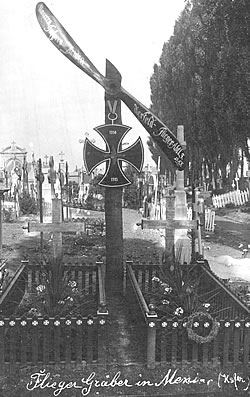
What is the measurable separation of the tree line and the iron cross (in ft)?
10.0

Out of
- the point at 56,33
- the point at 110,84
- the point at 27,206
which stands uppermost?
the point at 56,33

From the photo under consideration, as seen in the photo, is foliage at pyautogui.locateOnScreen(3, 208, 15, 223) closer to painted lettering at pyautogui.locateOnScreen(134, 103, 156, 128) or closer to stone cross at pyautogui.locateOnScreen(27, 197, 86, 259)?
stone cross at pyautogui.locateOnScreen(27, 197, 86, 259)

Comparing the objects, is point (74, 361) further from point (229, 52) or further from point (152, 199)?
point (152, 199)

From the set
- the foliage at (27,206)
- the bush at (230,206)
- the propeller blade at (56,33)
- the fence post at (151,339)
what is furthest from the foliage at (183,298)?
the bush at (230,206)

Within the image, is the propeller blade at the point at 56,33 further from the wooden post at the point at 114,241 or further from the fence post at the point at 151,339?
the fence post at the point at 151,339

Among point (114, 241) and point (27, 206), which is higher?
point (27, 206)

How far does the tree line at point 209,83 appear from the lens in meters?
13.1

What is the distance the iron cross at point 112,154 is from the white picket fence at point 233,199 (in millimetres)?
19097

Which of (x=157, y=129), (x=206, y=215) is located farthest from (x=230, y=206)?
(x=157, y=129)

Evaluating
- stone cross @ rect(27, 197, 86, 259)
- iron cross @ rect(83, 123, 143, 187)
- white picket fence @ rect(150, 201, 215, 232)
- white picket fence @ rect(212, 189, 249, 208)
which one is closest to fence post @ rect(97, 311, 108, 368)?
iron cross @ rect(83, 123, 143, 187)

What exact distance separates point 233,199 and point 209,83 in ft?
33.4

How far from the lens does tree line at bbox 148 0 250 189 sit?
43.0 feet

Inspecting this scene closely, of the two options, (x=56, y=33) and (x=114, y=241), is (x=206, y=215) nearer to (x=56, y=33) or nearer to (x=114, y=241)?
(x=114, y=241)

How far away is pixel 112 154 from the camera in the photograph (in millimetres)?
6992
